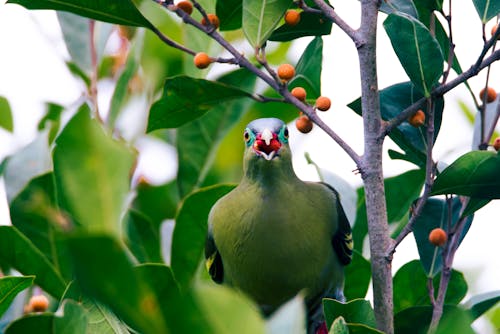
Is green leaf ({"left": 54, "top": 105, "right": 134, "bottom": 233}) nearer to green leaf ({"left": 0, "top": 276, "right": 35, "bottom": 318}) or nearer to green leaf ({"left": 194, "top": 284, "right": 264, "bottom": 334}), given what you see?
green leaf ({"left": 194, "top": 284, "right": 264, "bottom": 334})

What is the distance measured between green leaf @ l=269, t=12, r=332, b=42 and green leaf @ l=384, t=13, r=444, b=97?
397 millimetres

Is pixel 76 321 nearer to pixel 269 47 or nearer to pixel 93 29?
pixel 93 29

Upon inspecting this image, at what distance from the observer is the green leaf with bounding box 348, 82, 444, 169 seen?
8.50ft

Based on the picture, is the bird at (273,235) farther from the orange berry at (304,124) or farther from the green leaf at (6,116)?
the green leaf at (6,116)

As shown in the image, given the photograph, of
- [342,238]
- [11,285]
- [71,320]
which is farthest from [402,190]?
[71,320]

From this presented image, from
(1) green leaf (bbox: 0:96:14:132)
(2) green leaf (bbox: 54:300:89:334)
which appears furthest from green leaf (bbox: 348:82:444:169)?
(1) green leaf (bbox: 0:96:14:132)

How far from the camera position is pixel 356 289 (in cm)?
320

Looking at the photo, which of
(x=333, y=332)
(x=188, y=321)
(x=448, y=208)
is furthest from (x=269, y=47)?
(x=188, y=321)

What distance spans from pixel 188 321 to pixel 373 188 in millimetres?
1199

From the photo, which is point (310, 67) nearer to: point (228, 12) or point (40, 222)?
point (228, 12)

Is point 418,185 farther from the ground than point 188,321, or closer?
closer

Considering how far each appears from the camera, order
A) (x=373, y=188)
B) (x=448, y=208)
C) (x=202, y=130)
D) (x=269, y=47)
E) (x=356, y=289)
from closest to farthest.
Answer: (x=373, y=188)
(x=448, y=208)
(x=356, y=289)
(x=202, y=130)
(x=269, y=47)

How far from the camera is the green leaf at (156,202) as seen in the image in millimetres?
3475

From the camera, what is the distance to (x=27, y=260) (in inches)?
109
